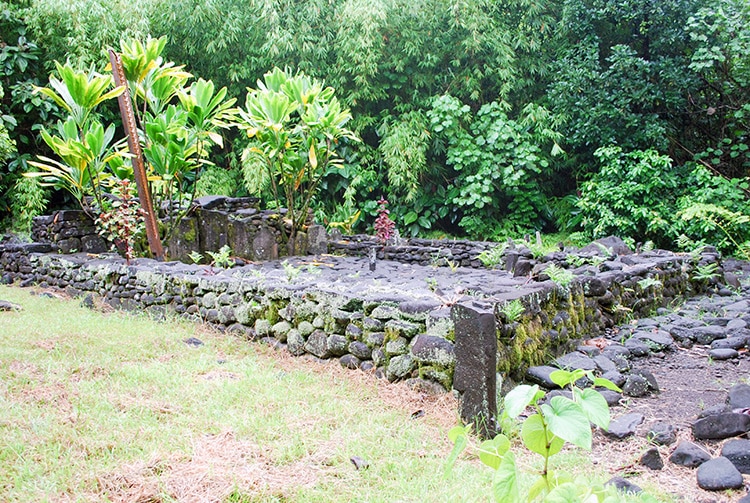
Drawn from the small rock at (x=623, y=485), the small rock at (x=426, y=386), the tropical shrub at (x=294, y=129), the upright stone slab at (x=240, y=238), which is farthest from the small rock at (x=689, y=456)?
the upright stone slab at (x=240, y=238)

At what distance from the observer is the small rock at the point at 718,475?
7.96ft

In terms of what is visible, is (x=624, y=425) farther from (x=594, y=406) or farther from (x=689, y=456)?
(x=594, y=406)

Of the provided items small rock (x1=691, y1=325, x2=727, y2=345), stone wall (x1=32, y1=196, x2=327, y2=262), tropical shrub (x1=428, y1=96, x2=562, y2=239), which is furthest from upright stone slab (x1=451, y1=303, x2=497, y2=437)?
tropical shrub (x1=428, y1=96, x2=562, y2=239)

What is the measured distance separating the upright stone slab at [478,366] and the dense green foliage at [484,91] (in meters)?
7.50

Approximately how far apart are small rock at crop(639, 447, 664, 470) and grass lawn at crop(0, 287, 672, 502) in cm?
26

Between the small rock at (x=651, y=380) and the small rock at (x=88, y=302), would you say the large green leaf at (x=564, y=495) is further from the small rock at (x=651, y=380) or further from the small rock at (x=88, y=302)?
Answer: the small rock at (x=88, y=302)

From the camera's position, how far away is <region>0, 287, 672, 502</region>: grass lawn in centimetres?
241

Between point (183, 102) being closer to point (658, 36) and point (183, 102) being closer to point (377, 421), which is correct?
point (377, 421)

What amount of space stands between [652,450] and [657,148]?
29.6ft

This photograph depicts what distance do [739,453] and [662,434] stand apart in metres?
0.39

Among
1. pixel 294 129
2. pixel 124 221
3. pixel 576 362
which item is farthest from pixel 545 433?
pixel 294 129

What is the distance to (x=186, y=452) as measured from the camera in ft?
8.77

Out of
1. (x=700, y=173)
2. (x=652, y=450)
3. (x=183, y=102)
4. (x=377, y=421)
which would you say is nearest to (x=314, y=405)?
(x=377, y=421)

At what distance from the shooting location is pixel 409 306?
369cm
